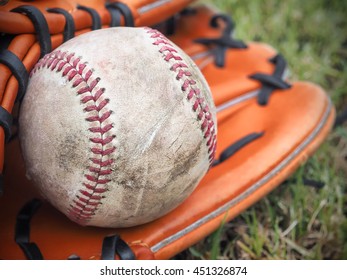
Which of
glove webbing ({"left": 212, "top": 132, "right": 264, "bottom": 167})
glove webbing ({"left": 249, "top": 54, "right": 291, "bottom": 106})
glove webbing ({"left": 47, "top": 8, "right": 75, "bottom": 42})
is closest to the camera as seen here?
glove webbing ({"left": 47, "top": 8, "right": 75, "bottom": 42})

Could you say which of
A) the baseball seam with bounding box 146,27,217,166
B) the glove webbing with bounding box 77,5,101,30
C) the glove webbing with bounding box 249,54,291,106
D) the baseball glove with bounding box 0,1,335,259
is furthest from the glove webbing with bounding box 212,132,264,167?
the glove webbing with bounding box 77,5,101,30

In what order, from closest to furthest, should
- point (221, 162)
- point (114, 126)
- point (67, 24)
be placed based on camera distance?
1. point (114, 126)
2. point (67, 24)
3. point (221, 162)

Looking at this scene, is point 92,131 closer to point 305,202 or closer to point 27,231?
point 27,231

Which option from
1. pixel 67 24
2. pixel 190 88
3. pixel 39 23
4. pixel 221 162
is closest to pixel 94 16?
pixel 67 24

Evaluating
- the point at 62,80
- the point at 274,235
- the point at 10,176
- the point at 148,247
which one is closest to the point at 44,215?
the point at 10,176

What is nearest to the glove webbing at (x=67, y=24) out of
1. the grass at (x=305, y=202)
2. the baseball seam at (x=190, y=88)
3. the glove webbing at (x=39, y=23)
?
the glove webbing at (x=39, y=23)

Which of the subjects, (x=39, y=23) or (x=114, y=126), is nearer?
(x=114, y=126)

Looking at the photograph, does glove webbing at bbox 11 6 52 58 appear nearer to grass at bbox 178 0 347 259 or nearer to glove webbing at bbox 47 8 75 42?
glove webbing at bbox 47 8 75 42

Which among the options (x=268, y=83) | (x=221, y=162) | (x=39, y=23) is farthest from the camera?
(x=268, y=83)
